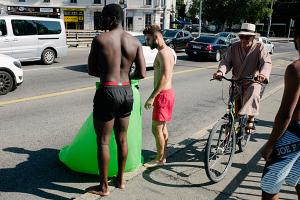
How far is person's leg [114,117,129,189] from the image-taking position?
12.8 ft

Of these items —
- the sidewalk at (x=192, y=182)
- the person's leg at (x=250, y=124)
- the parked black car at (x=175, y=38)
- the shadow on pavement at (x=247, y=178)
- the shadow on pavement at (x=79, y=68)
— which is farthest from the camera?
the parked black car at (x=175, y=38)

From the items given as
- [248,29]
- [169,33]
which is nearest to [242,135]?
[248,29]

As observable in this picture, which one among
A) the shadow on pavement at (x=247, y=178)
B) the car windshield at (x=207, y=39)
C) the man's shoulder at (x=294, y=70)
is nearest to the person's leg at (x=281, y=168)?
the man's shoulder at (x=294, y=70)

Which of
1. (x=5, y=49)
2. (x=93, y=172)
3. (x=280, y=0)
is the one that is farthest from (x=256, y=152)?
(x=280, y=0)

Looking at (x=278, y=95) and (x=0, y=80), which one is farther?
(x=278, y=95)

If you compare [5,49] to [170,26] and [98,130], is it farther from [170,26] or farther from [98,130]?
[170,26]

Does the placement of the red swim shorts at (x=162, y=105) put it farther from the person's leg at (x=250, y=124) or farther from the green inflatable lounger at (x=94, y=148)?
Result: the person's leg at (x=250, y=124)

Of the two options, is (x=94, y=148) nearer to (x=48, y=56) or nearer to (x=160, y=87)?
(x=160, y=87)

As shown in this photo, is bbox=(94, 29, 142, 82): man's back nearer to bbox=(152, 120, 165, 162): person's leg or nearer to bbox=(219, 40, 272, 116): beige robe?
bbox=(152, 120, 165, 162): person's leg

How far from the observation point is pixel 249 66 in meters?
5.16

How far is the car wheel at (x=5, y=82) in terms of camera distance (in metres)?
9.03

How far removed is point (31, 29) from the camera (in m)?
14.5

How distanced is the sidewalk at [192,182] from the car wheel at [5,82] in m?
5.57

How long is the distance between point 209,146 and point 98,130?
1375mm
